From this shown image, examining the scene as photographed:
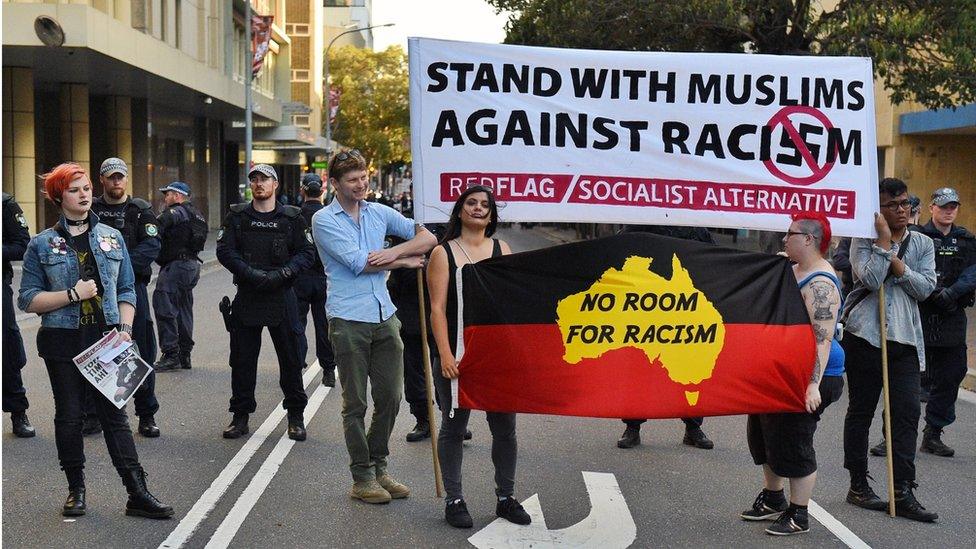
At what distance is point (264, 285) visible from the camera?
8.16 meters

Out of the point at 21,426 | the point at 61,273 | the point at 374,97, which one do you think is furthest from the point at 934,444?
the point at 374,97

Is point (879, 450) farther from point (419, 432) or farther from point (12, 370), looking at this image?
point (12, 370)

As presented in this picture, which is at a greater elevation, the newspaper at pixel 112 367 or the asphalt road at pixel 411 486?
the newspaper at pixel 112 367

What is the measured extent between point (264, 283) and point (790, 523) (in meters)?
3.94

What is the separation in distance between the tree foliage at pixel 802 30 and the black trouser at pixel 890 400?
43.3 ft

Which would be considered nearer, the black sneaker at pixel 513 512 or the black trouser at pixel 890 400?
the black sneaker at pixel 513 512

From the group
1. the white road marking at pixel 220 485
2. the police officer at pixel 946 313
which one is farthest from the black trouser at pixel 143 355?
the police officer at pixel 946 313

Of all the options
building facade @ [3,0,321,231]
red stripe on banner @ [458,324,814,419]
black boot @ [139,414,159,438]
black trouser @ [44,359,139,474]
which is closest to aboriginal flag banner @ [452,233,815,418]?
red stripe on banner @ [458,324,814,419]

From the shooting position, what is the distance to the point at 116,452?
6.16 m

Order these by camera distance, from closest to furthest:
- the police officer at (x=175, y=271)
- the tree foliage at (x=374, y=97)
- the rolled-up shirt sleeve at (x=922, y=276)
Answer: the rolled-up shirt sleeve at (x=922, y=276)
the police officer at (x=175, y=271)
the tree foliage at (x=374, y=97)

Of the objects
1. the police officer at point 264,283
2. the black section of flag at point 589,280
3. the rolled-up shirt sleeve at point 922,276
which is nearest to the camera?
the black section of flag at point 589,280

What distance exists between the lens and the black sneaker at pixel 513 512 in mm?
6117

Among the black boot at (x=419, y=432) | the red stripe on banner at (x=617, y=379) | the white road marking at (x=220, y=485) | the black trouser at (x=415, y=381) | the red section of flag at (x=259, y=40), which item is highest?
the red section of flag at (x=259, y=40)

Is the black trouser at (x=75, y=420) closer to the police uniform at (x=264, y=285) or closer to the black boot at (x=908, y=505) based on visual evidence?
the police uniform at (x=264, y=285)
